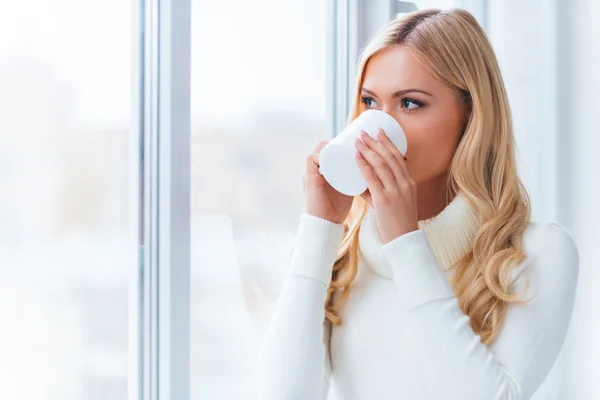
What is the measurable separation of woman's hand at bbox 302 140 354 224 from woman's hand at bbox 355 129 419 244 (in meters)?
0.11

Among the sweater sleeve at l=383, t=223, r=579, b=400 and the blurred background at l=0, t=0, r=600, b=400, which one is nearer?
the sweater sleeve at l=383, t=223, r=579, b=400

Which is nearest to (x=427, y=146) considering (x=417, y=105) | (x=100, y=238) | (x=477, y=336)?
(x=417, y=105)

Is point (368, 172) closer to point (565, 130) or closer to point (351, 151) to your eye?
point (351, 151)

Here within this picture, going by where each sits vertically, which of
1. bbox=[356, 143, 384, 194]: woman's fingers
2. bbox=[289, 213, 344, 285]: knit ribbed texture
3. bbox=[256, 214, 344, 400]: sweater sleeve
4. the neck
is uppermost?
bbox=[356, 143, 384, 194]: woman's fingers

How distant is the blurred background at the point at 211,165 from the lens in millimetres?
1040

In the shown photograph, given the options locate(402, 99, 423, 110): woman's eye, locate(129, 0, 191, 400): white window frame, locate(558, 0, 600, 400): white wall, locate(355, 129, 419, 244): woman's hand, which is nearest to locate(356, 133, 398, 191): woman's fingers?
locate(355, 129, 419, 244): woman's hand

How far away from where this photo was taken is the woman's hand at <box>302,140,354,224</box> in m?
1.04

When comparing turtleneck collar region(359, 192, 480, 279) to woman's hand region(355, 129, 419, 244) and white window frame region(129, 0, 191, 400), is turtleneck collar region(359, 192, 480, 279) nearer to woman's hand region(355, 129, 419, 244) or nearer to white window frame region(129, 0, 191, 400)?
woman's hand region(355, 129, 419, 244)

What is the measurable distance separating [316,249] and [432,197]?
235 millimetres

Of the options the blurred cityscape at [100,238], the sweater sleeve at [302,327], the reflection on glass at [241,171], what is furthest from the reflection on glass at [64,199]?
the sweater sleeve at [302,327]

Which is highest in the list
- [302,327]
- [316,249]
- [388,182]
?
[388,182]

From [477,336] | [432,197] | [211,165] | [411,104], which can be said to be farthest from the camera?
[211,165]

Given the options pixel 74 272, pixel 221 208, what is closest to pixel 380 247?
Answer: pixel 221 208

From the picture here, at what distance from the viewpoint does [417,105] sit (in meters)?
1.00
